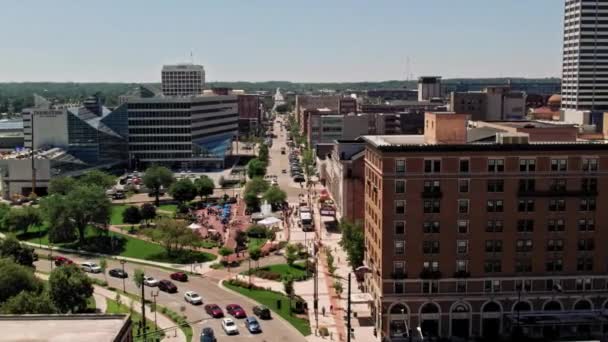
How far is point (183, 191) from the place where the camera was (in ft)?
463

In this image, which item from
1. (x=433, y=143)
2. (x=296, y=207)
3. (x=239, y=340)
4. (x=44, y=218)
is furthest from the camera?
(x=296, y=207)

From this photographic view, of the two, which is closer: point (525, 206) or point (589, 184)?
point (525, 206)

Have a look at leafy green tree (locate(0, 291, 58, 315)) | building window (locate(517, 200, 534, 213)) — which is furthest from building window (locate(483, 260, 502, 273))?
leafy green tree (locate(0, 291, 58, 315))

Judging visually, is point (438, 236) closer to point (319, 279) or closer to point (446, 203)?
point (446, 203)

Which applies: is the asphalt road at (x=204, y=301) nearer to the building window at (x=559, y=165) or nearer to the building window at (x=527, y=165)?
the building window at (x=527, y=165)

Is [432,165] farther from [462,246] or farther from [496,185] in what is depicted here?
[462,246]

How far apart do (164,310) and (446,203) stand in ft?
105

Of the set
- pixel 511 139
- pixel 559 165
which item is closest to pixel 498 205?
pixel 511 139

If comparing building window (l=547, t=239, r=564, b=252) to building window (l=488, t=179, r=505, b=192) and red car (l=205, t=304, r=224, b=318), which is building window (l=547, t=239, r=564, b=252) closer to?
building window (l=488, t=179, r=505, b=192)

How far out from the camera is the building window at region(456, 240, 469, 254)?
6912 cm

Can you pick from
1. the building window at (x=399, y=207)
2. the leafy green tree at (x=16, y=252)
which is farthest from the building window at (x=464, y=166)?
the leafy green tree at (x=16, y=252)

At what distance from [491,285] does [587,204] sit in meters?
12.2

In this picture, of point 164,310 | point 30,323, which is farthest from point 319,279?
point 30,323

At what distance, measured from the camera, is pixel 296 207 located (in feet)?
461
